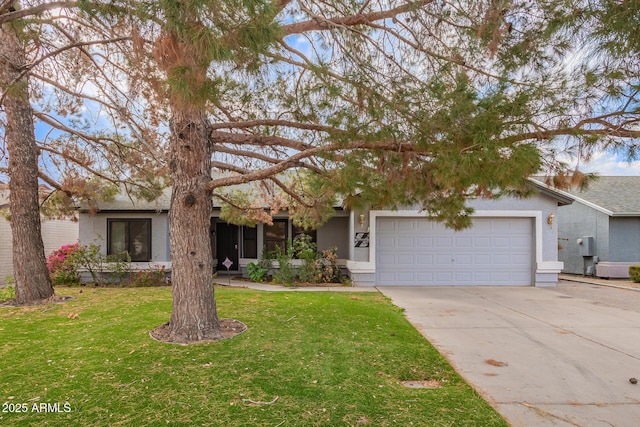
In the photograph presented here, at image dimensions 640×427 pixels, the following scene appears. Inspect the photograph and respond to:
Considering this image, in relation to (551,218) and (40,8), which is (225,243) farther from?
(40,8)

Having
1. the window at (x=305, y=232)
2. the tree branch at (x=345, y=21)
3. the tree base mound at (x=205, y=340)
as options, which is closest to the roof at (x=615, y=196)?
the window at (x=305, y=232)

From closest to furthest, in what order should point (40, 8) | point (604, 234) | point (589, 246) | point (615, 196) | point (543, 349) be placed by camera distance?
point (40, 8), point (543, 349), point (604, 234), point (589, 246), point (615, 196)

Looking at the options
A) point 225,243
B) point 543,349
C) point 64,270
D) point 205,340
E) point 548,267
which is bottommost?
point 543,349

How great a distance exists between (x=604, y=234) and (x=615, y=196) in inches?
92.9

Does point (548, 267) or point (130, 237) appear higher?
point (130, 237)

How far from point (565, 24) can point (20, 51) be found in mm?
9025

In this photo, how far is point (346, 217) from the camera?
12289 millimetres

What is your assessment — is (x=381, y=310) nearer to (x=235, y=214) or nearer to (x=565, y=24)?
(x=235, y=214)

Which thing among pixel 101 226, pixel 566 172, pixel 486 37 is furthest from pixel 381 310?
pixel 101 226

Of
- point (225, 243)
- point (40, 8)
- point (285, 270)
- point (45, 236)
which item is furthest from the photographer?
point (45, 236)

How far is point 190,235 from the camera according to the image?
201 inches

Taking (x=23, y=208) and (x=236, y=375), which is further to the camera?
(x=23, y=208)

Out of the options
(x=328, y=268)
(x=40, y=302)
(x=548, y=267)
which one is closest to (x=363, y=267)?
(x=328, y=268)

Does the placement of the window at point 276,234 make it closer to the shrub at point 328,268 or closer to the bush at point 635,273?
the shrub at point 328,268
